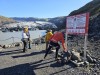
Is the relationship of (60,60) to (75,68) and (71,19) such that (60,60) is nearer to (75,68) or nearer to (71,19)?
(75,68)

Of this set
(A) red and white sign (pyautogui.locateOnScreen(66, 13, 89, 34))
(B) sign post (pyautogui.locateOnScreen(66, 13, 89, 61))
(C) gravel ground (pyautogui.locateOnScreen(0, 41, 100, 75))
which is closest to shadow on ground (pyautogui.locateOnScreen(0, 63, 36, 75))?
(C) gravel ground (pyautogui.locateOnScreen(0, 41, 100, 75))

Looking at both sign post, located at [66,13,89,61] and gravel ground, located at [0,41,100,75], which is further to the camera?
sign post, located at [66,13,89,61]

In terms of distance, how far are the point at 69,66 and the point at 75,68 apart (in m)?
0.60

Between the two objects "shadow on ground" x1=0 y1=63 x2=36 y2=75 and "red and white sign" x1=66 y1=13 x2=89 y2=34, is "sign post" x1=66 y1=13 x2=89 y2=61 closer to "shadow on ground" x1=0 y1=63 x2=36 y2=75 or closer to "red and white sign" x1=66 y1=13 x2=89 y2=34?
"red and white sign" x1=66 y1=13 x2=89 y2=34

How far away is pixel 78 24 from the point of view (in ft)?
49.1

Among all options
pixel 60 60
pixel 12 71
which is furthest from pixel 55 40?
pixel 12 71

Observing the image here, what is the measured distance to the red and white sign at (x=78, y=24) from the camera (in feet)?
46.1

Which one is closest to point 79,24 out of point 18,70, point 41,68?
point 41,68

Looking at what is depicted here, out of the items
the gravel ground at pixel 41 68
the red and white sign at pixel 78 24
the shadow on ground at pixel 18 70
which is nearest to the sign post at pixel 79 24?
the red and white sign at pixel 78 24

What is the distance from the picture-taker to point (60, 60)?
14.8 metres

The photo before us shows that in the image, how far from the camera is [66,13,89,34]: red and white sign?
14039mm

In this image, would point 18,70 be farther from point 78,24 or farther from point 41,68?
point 78,24

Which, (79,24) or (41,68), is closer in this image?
(41,68)

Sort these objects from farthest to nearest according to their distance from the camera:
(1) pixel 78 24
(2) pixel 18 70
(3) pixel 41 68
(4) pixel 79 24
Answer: (1) pixel 78 24, (4) pixel 79 24, (3) pixel 41 68, (2) pixel 18 70
